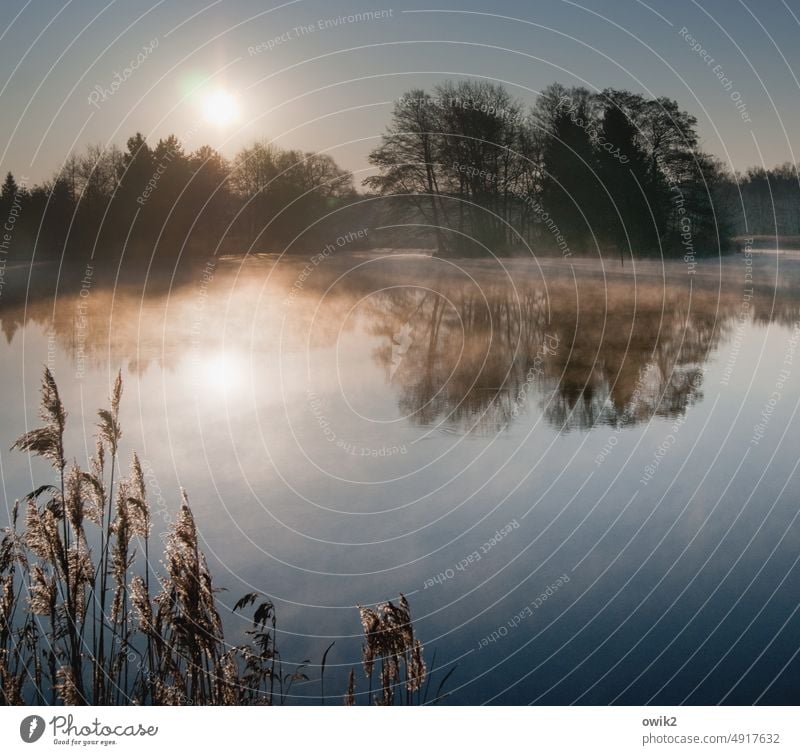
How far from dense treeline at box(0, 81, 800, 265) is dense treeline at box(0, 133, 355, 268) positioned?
0.06 m

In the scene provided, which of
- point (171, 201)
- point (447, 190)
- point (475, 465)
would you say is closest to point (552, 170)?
point (447, 190)

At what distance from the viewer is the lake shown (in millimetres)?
7707

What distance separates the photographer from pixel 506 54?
11.9 metres

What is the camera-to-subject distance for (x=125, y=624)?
22.8 feet

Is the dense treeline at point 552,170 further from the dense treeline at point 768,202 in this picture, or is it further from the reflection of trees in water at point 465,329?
the reflection of trees in water at point 465,329

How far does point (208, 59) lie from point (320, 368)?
22.4 ft

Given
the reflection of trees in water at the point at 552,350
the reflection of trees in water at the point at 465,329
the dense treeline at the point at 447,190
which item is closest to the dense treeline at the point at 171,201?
the dense treeline at the point at 447,190

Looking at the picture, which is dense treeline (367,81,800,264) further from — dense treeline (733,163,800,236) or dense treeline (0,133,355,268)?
dense treeline (0,133,355,268)

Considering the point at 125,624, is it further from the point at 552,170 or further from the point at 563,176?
the point at 563,176

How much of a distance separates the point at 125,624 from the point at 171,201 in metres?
17.5

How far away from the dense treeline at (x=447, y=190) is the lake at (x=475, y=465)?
2.06m

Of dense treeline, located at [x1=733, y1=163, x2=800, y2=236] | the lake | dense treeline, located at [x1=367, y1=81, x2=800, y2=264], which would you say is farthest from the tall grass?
dense treeline, located at [x1=733, y1=163, x2=800, y2=236]

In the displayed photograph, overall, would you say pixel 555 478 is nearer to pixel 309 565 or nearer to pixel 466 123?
pixel 309 565
